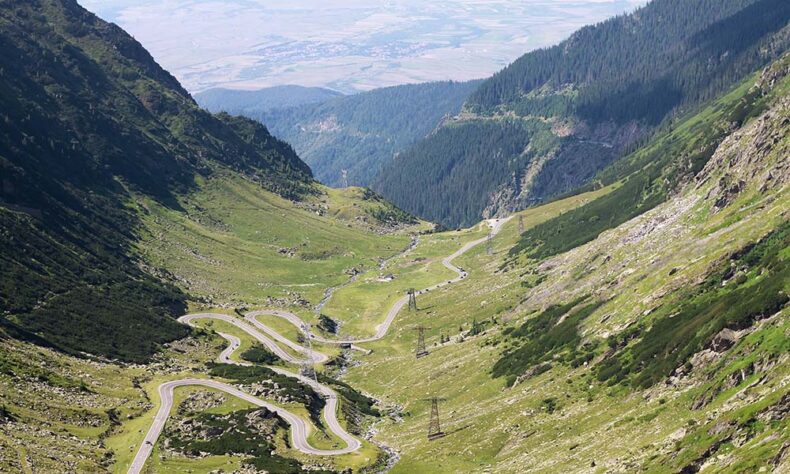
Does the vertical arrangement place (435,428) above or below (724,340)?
below

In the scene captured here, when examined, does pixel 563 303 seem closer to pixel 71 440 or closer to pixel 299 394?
pixel 299 394

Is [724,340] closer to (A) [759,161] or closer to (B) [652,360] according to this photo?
(B) [652,360]

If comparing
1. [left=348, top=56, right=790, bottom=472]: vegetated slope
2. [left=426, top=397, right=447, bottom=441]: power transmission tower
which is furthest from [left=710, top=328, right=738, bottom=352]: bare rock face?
[left=426, top=397, right=447, bottom=441]: power transmission tower

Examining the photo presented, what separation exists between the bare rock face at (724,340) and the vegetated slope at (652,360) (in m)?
0.17

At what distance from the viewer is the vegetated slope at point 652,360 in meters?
89.8

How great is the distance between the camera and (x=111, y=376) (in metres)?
161

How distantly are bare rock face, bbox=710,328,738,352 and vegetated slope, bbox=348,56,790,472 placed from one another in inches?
6.8

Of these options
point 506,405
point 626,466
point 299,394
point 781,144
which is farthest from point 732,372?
point 299,394

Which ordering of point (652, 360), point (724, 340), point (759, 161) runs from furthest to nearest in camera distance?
1. point (759, 161)
2. point (652, 360)
3. point (724, 340)

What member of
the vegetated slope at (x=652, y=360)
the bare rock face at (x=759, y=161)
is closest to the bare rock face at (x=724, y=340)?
the vegetated slope at (x=652, y=360)

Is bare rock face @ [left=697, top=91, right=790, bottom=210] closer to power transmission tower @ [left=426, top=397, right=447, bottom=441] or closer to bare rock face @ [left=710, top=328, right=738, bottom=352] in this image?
bare rock face @ [left=710, top=328, right=738, bottom=352]

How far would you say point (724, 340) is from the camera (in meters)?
106

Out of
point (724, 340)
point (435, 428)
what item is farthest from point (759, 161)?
point (435, 428)

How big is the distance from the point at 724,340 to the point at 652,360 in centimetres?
1597
